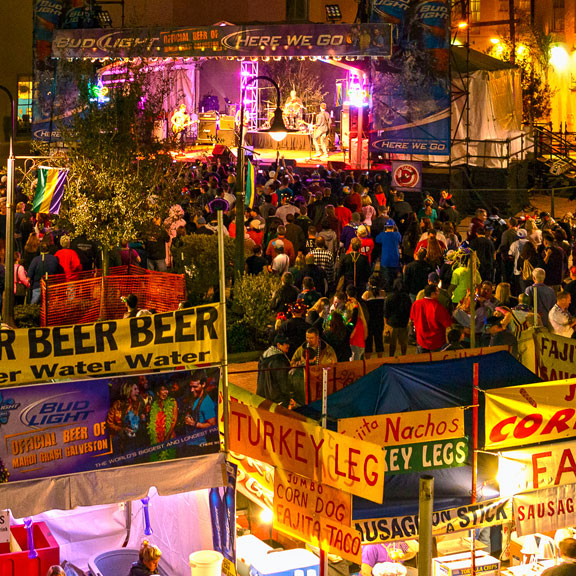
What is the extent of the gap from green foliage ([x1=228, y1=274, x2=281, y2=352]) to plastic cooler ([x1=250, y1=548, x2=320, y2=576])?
7.53m

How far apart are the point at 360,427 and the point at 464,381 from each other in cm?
156

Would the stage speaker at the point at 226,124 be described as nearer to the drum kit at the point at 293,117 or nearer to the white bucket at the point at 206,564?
the drum kit at the point at 293,117

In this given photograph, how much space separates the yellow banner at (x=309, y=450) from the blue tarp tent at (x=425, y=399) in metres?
0.36

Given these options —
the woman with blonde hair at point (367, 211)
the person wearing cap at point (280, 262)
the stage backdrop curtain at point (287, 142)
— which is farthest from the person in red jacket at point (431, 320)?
the stage backdrop curtain at point (287, 142)

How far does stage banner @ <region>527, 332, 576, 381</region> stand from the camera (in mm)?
9898

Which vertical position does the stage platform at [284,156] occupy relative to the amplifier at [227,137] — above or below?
below

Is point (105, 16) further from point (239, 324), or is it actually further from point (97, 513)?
point (97, 513)

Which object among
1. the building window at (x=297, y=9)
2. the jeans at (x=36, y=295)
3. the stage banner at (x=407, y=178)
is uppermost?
the building window at (x=297, y=9)

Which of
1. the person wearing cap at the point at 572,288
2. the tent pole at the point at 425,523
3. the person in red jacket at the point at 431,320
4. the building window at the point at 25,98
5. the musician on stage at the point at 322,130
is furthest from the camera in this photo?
the building window at the point at 25,98

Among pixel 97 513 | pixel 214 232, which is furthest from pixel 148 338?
pixel 214 232

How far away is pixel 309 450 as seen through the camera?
8.22m

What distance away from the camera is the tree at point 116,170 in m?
18.2

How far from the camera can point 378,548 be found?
350 inches

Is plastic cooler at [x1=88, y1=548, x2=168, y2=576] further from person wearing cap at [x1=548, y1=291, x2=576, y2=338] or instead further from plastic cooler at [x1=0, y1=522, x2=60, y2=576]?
person wearing cap at [x1=548, y1=291, x2=576, y2=338]
